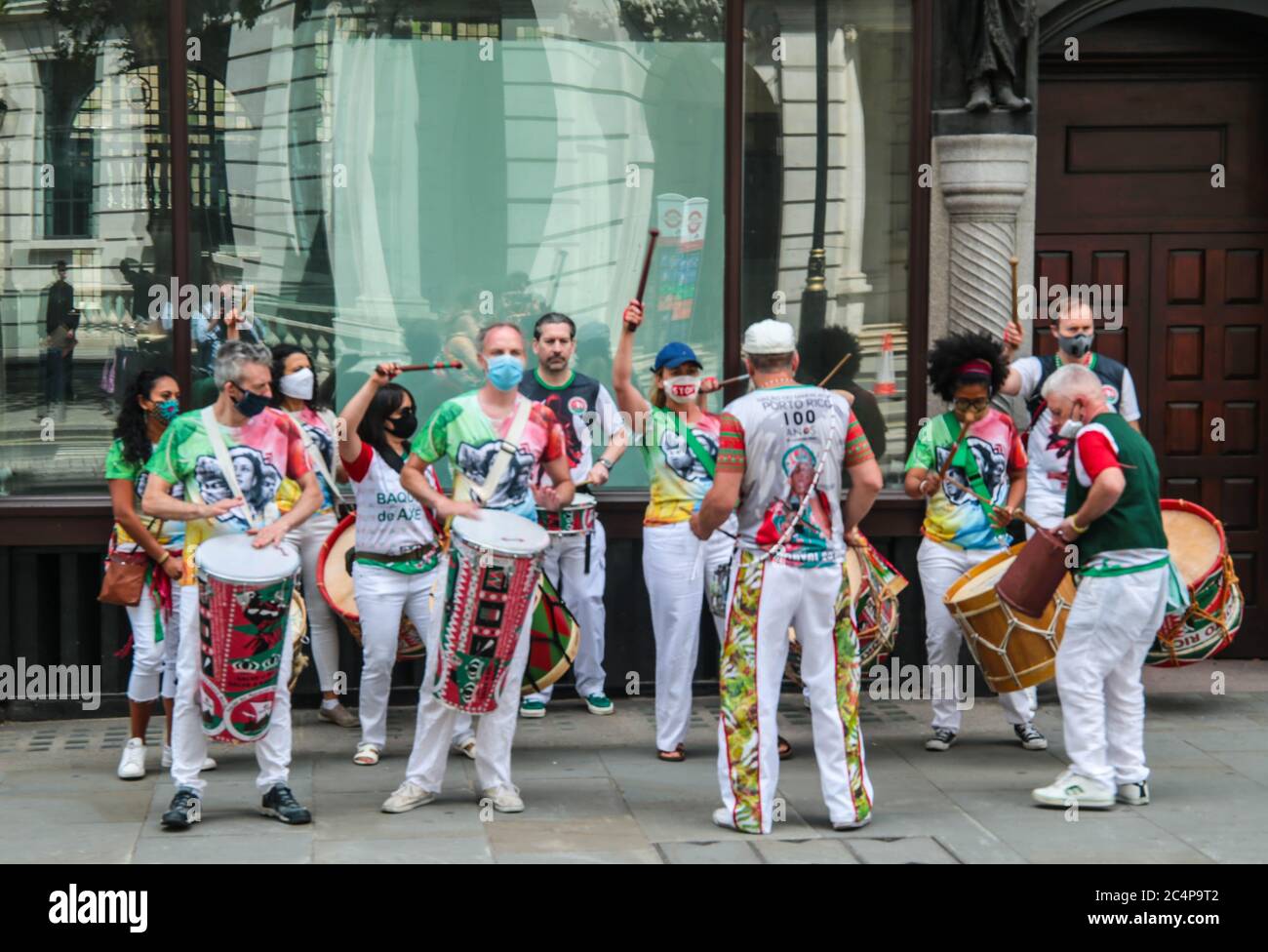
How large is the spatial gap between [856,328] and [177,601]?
4.13 metres

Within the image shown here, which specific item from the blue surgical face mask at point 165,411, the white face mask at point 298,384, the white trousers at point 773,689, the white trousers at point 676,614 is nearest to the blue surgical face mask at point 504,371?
the white trousers at point 773,689

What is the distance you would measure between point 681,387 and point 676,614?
104cm

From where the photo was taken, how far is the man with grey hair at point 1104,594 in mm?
7418

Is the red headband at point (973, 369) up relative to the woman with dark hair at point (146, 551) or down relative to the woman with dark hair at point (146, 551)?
up

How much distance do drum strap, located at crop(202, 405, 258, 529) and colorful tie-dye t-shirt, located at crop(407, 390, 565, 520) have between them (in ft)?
2.35

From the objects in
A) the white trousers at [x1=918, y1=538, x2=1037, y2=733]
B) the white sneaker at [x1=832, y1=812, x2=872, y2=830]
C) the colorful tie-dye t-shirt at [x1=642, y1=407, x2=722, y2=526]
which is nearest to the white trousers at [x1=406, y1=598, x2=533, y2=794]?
the colorful tie-dye t-shirt at [x1=642, y1=407, x2=722, y2=526]

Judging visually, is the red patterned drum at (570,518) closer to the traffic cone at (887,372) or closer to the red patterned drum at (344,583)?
the red patterned drum at (344,583)

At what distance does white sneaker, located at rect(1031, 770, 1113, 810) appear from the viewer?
7.48 meters

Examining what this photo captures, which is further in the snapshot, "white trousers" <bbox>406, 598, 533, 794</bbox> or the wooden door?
the wooden door

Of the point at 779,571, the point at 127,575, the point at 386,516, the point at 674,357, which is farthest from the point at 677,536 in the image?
the point at 127,575

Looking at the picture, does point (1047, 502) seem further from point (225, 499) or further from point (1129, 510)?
point (225, 499)

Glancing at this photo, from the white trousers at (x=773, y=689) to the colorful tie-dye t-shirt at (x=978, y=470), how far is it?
4.96 feet

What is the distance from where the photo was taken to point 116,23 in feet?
31.6

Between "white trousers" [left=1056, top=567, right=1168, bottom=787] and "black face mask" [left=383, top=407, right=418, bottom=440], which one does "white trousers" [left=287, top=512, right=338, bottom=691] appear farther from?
"white trousers" [left=1056, top=567, right=1168, bottom=787]
